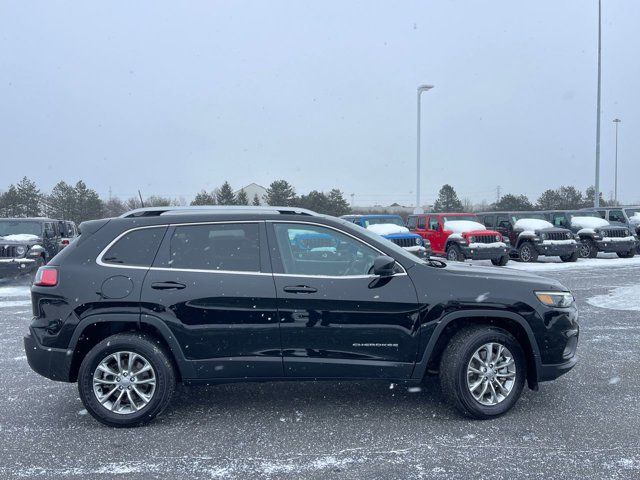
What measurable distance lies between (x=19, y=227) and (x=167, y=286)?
42.0 ft

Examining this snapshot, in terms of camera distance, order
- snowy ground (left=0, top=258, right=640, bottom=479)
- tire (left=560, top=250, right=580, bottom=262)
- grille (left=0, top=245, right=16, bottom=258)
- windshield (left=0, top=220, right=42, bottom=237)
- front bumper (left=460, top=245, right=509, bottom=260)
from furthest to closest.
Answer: tire (left=560, top=250, right=580, bottom=262) → front bumper (left=460, top=245, right=509, bottom=260) → windshield (left=0, top=220, right=42, bottom=237) → grille (left=0, top=245, right=16, bottom=258) → snowy ground (left=0, top=258, right=640, bottom=479)

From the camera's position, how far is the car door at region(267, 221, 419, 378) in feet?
15.3

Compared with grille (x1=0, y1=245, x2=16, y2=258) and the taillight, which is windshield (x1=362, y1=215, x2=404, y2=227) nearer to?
grille (x1=0, y1=245, x2=16, y2=258)

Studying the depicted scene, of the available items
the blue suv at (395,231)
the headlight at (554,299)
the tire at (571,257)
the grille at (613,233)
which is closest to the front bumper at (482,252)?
the blue suv at (395,231)

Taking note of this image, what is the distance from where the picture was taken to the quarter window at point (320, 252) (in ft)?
15.8

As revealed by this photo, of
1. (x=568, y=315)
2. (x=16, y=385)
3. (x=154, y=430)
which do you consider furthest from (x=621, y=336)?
(x=16, y=385)

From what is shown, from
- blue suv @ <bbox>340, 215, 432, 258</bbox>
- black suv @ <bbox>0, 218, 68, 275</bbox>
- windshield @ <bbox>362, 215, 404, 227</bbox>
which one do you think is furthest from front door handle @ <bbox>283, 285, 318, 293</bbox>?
windshield @ <bbox>362, 215, 404, 227</bbox>

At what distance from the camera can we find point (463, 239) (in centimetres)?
1812

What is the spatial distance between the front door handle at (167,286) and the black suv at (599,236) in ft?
60.4

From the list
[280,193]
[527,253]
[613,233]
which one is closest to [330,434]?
[527,253]

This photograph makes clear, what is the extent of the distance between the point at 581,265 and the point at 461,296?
611 inches

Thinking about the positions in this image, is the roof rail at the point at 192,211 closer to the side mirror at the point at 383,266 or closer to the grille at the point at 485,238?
the side mirror at the point at 383,266

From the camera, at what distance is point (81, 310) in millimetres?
4664

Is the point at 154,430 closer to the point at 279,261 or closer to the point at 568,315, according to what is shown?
the point at 279,261
